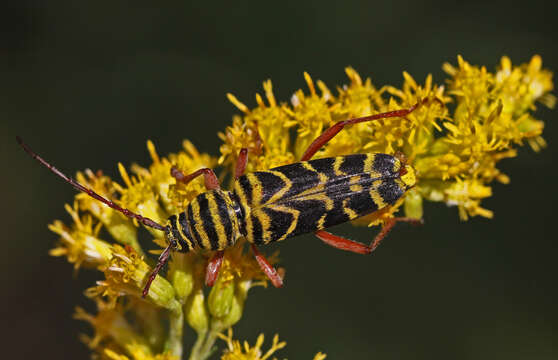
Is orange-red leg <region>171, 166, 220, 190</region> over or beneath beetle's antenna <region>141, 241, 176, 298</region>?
over

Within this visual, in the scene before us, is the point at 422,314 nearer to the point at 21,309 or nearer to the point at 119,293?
the point at 119,293

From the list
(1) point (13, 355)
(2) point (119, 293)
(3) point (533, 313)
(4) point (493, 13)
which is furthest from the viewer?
(1) point (13, 355)

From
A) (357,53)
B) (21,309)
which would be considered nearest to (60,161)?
(21,309)

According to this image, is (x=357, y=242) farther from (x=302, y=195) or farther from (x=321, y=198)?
(x=302, y=195)

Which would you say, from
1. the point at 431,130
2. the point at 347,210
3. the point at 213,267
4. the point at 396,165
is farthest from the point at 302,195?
the point at 431,130

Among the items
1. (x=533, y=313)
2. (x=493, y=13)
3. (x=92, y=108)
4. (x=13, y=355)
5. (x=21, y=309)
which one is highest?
(x=92, y=108)

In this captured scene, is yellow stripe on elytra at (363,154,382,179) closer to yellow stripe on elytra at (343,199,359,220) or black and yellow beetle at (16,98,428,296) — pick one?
black and yellow beetle at (16,98,428,296)

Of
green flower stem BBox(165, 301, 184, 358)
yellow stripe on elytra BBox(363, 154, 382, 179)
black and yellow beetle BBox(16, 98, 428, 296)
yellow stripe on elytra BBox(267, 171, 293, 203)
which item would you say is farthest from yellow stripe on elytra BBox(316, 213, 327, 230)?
green flower stem BBox(165, 301, 184, 358)
